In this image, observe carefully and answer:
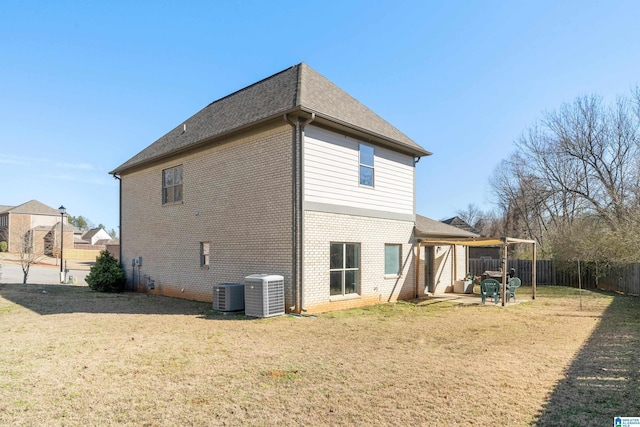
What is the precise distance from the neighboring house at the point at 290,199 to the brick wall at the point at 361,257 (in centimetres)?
3

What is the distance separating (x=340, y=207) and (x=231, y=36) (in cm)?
718

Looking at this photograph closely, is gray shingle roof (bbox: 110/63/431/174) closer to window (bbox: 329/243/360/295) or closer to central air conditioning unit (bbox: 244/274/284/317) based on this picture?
window (bbox: 329/243/360/295)

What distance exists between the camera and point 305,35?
46.2 ft

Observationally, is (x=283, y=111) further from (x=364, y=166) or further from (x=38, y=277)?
(x=38, y=277)

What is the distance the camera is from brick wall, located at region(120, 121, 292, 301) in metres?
11.7

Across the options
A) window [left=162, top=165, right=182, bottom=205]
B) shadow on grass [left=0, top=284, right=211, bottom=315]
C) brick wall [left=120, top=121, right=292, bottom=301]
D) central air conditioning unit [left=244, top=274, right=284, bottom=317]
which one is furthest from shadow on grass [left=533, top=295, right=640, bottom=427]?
window [left=162, top=165, right=182, bottom=205]

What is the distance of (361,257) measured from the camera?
13008mm

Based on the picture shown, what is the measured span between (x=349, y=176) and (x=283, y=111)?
121 inches

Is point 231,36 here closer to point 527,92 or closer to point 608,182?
point 527,92

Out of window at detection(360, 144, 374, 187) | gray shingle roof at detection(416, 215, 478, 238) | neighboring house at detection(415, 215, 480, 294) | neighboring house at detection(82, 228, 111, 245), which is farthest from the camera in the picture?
neighboring house at detection(82, 228, 111, 245)

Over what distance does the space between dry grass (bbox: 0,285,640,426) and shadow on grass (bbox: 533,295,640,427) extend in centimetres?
2

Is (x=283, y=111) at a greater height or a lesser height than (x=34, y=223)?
greater

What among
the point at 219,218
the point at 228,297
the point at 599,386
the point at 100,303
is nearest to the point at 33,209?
the point at 100,303

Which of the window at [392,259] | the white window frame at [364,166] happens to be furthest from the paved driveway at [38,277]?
the white window frame at [364,166]
